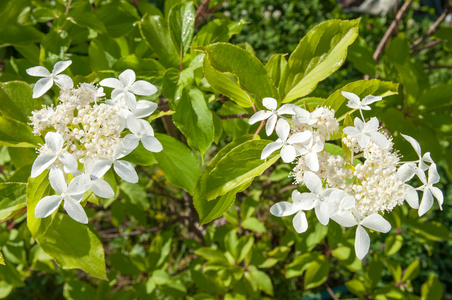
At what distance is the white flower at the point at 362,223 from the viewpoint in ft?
2.20

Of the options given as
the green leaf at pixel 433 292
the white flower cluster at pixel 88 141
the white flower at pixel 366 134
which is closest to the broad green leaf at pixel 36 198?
the white flower cluster at pixel 88 141

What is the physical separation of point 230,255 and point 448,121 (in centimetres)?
106

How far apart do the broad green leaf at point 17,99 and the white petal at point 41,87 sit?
15 centimetres

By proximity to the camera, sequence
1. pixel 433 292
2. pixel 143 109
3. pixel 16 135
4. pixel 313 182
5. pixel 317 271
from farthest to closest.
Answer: pixel 433 292 → pixel 317 271 → pixel 16 135 → pixel 143 109 → pixel 313 182

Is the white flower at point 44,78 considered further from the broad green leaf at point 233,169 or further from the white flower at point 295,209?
the white flower at point 295,209

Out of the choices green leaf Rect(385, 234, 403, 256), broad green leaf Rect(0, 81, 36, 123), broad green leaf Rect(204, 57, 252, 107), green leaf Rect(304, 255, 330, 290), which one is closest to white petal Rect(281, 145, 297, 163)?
broad green leaf Rect(204, 57, 252, 107)

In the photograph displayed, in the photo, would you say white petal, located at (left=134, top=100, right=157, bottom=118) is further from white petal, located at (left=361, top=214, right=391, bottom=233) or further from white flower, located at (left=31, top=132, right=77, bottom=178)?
white petal, located at (left=361, top=214, right=391, bottom=233)

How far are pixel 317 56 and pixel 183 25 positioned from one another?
15.4 inches

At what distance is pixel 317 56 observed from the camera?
0.86m

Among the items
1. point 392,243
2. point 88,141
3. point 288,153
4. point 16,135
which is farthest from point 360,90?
point 392,243

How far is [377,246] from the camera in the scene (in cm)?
252

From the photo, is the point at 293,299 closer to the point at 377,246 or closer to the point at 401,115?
the point at 377,246

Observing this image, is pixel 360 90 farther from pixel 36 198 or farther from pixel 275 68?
pixel 36 198

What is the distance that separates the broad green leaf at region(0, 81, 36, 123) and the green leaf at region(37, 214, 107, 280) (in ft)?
0.98
